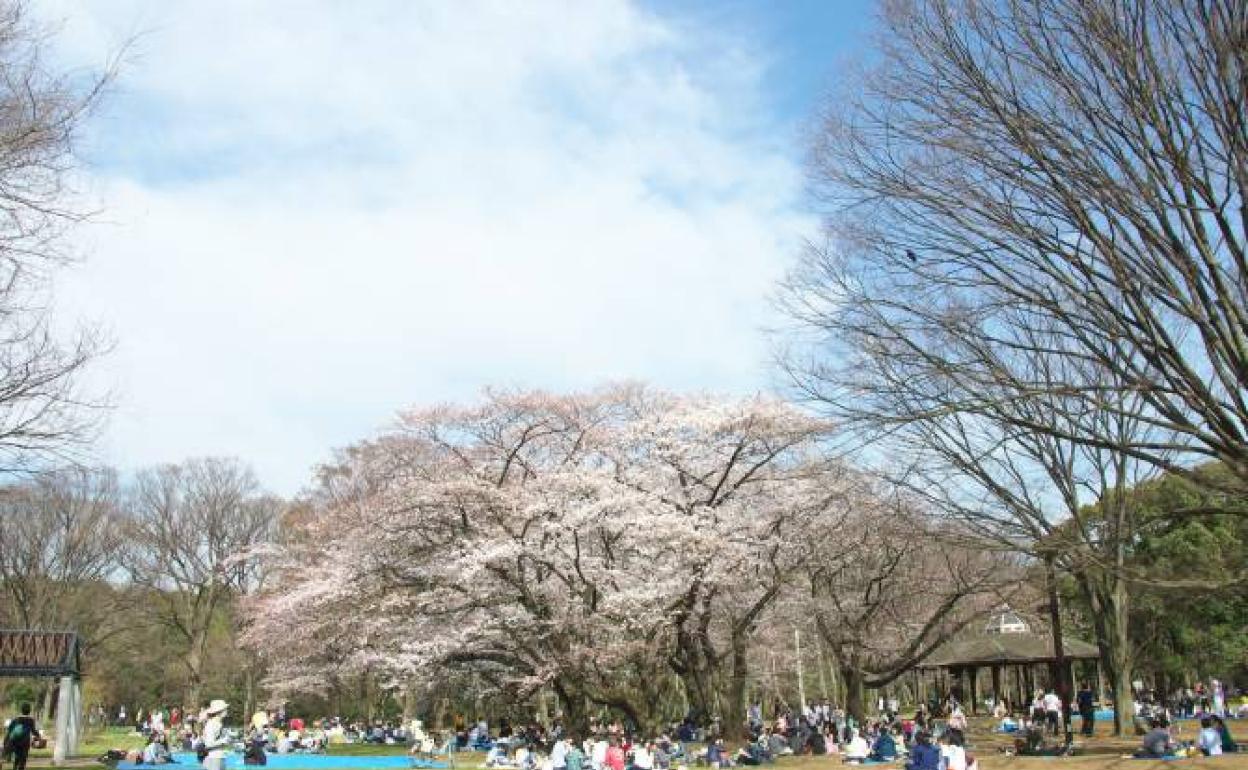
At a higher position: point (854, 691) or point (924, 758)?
point (854, 691)

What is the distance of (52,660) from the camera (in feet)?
85.6

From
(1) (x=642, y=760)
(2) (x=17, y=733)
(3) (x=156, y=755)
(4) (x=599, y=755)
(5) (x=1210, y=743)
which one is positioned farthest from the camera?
(3) (x=156, y=755)

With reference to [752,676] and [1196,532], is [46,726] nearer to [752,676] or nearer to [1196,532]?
[752,676]

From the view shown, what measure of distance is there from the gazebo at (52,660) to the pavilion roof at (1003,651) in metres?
24.5

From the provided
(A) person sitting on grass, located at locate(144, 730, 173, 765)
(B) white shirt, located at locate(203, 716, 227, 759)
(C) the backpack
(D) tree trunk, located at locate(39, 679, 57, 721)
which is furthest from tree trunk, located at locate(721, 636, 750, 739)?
(D) tree trunk, located at locate(39, 679, 57, 721)

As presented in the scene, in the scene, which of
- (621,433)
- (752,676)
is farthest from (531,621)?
(752,676)

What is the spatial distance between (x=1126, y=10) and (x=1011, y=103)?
1087 mm

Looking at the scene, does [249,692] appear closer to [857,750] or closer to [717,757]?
[717,757]

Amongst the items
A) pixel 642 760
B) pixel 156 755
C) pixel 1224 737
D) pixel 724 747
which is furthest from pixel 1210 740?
pixel 156 755

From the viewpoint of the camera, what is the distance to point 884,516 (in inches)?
800

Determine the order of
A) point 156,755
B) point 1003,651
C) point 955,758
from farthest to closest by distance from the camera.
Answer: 1. point 1003,651
2. point 156,755
3. point 955,758

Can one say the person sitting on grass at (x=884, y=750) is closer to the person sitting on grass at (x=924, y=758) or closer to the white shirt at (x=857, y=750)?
the white shirt at (x=857, y=750)

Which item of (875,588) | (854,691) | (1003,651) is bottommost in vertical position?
(854,691)

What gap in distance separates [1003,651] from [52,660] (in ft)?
90.2
